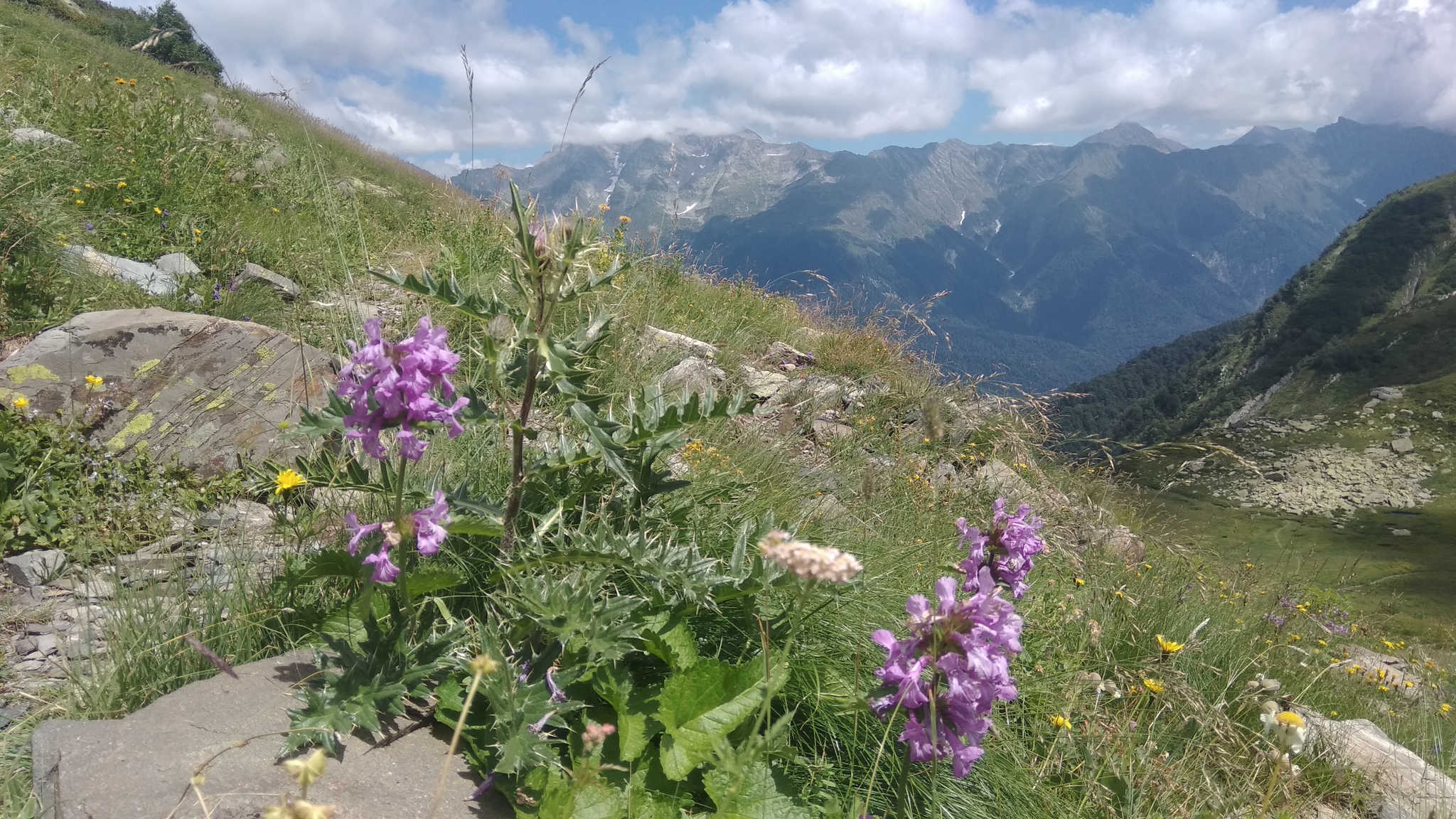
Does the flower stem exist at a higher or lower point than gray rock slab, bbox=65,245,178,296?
lower

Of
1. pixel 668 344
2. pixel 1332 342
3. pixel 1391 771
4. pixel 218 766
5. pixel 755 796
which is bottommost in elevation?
pixel 1391 771

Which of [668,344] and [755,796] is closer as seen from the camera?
[755,796]

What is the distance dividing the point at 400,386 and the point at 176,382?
3701mm

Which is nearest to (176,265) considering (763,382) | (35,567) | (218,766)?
(35,567)

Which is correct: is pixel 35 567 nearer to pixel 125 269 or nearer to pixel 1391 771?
pixel 125 269

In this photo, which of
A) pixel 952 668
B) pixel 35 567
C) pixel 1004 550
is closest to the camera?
pixel 952 668

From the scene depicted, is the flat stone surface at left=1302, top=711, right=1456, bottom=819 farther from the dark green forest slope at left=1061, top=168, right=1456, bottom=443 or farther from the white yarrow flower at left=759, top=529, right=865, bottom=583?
the dark green forest slope at left=1061, top=168, right=1456, bottom=443

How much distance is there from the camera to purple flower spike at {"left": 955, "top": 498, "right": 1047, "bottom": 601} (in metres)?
2.40

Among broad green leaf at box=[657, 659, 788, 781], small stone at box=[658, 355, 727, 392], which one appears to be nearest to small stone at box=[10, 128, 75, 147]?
small stone at box=[658, 355, 727, 392]

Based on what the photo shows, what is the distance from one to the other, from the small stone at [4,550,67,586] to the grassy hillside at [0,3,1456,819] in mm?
123

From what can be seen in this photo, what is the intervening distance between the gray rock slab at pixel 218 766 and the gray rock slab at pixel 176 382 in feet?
7.21

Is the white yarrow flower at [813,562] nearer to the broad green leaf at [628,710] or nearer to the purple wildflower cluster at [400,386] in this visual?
the purple wildflower cluster at [400,386]

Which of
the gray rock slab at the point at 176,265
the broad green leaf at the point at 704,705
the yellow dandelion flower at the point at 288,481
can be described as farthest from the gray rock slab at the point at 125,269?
the broad green leaf at the point at 704,705

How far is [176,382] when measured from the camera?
4449 millimetres
